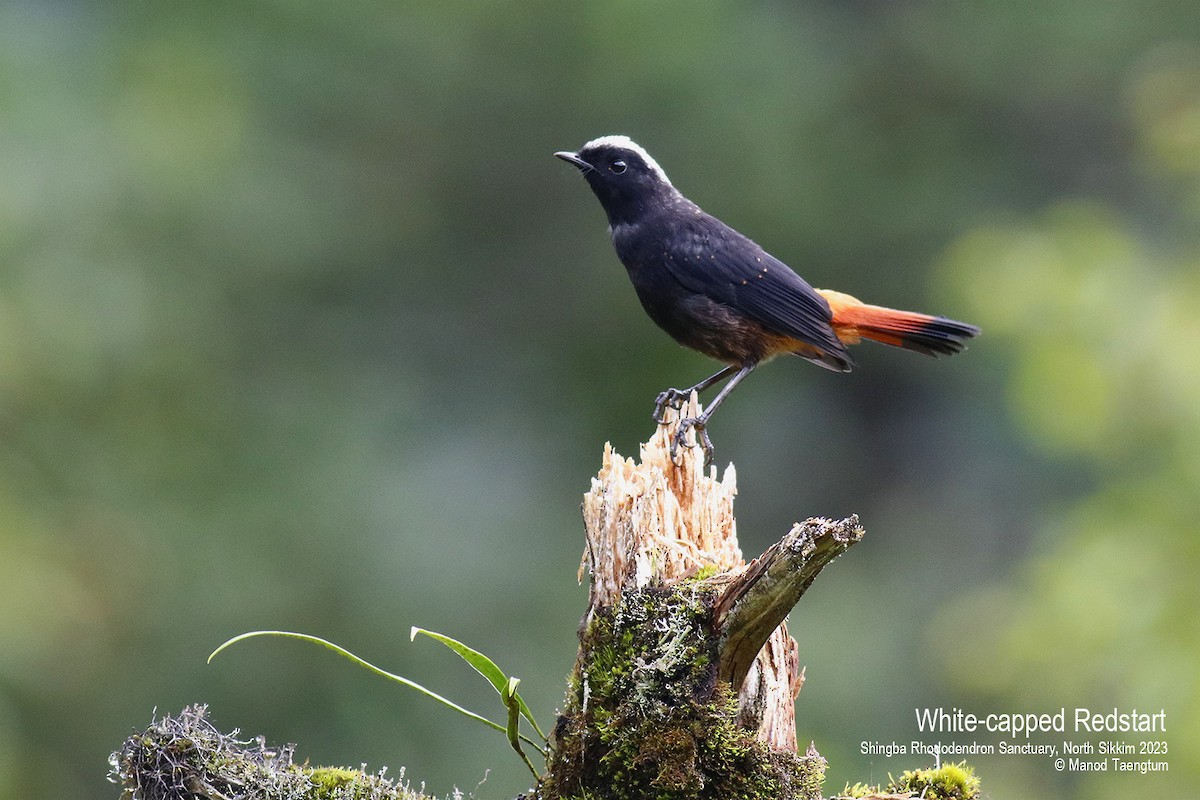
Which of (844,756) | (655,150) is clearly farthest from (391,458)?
(844,756)

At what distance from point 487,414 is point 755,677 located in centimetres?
772

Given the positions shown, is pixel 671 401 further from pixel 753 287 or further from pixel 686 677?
pixel 686 677

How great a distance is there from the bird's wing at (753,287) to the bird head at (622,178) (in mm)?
274

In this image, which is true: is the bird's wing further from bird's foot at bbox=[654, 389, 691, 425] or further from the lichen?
the lichen

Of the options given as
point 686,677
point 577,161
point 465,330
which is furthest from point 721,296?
point 465,330

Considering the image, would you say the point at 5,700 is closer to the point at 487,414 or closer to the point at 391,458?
the point at 391,458

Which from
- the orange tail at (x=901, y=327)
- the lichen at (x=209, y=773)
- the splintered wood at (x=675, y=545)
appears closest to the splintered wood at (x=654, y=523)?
the splintered wood at (x=675, y=545)

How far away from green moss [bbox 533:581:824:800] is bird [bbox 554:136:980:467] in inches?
76.6

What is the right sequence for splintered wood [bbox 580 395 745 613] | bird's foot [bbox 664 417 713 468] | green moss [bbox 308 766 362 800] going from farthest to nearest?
bird's foot [bbox 664 417 713 468] < splintered wood [bbox 580 395 745 613] < green moss [bbox 308 766 362 800]

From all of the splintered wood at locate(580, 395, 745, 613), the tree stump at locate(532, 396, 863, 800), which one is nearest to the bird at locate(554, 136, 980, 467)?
the splintered wood at locate(580, 395, 745, 613)

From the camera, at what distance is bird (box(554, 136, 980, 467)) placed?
5.36 metres

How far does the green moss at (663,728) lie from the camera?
10.3 ft

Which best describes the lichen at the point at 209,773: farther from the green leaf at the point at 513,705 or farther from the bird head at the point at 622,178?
the bird head at the point at 622,178

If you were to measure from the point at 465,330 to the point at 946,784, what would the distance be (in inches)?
321
